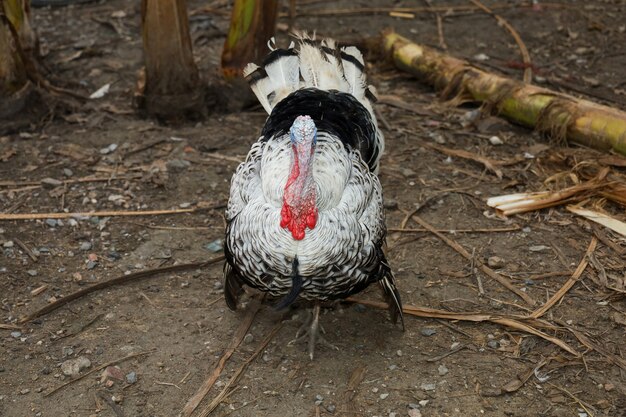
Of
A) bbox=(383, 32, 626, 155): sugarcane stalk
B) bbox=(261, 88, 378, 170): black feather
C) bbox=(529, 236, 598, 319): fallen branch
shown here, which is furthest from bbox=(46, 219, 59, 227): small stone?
bbox=(383, 32, 626, 155): sugarcane stalk

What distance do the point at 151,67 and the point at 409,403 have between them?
3639 mm

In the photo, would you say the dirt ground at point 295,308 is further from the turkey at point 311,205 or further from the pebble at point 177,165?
the turkey at point 311,205

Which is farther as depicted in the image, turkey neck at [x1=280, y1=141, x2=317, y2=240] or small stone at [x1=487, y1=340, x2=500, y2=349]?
small stone at [x1=487, y1=340, x2=500, y2=349]

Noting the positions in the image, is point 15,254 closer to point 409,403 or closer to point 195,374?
point 195,374

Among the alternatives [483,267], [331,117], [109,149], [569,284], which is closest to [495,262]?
[483,267]

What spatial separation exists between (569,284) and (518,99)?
220 cm

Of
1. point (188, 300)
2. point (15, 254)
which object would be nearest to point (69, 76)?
point (15, 254)

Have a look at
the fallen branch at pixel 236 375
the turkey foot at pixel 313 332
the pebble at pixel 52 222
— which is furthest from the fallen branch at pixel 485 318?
the pebble at pixel 52 222

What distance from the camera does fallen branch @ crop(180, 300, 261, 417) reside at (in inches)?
164

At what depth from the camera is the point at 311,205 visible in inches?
156

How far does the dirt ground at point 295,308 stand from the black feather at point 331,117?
94 centimetres

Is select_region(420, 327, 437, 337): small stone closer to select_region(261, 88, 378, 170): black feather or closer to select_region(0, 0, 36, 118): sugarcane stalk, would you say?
select_region(261, 88, 378, 170): black feather

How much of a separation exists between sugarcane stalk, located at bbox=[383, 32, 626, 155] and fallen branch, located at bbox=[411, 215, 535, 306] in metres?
1.59

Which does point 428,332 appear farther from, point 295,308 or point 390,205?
point 390,205
